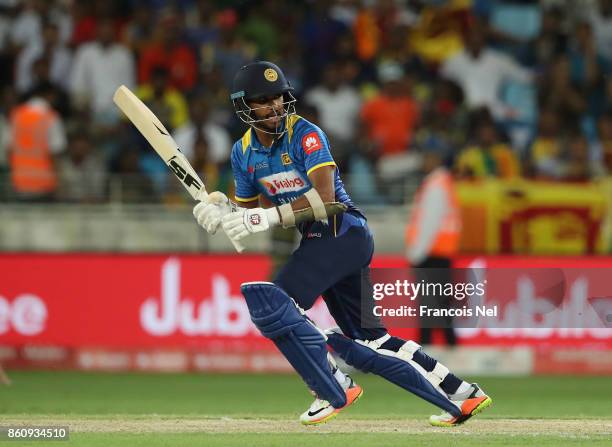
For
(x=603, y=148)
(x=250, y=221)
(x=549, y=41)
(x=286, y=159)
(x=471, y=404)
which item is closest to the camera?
(x=250, y=221)

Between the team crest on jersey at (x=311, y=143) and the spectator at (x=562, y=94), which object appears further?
the spectator at (x=562, y=94)

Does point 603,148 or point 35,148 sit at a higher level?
point 35,148

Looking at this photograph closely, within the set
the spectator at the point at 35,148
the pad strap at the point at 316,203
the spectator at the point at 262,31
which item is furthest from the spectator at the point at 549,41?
the pad strap at the point at 316,203

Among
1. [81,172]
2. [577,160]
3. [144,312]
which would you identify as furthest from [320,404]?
[577,160]

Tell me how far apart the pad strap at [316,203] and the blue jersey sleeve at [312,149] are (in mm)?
106

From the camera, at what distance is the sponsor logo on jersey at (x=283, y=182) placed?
22.1 ft

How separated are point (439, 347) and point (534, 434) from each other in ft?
15.1

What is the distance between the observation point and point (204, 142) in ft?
40.4

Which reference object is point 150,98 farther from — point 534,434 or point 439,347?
point 534,434

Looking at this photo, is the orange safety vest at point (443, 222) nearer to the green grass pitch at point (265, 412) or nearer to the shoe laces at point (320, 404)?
the green grass pitch at point (265, 412)

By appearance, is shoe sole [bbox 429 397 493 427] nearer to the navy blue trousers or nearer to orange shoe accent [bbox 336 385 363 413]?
orange shoe accent [bbox 336 385 363 413]

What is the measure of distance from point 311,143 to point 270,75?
1.31ft

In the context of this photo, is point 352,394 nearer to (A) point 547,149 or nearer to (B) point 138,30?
(A) point 547,149

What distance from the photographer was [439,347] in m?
11.4
